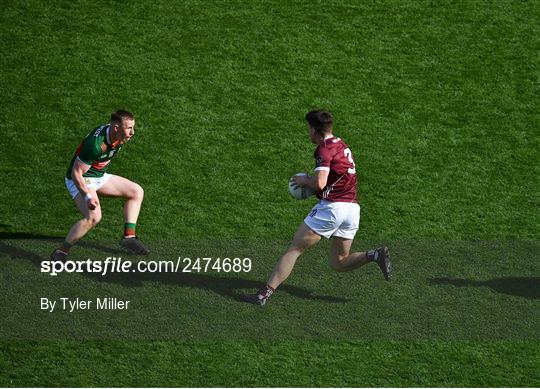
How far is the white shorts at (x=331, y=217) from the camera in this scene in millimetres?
9883

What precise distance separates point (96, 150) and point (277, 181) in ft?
8.88

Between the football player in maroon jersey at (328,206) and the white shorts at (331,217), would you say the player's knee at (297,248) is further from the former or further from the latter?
the white shorts at (331,217)

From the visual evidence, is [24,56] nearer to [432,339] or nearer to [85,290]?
[85,290]

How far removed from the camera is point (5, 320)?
9.86 m


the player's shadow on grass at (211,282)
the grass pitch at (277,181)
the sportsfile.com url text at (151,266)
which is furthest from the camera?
the sportsfile.com url text at (151,266)

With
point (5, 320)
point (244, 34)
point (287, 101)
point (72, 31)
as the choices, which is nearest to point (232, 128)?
point (287, 101)

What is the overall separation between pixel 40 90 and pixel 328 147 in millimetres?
5502

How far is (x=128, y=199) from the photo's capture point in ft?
36.3

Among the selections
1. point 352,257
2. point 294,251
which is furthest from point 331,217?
point 352,257

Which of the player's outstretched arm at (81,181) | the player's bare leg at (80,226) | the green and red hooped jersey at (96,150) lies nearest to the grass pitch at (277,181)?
the player's bare leg at (80,226)

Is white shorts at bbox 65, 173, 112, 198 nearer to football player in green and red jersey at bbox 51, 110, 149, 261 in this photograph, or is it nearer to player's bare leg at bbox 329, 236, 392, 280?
football player in green and red jersey at bbox 51, 110, 149, 261

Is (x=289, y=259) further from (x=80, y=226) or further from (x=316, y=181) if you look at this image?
(x=80, y=226)

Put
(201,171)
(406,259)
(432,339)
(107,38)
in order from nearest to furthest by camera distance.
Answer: (432,339)
(406,259)
(201,171)
(107,38)

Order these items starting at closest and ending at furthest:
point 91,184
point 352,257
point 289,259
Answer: point 289,259 < point 352,257 < point 91,184
